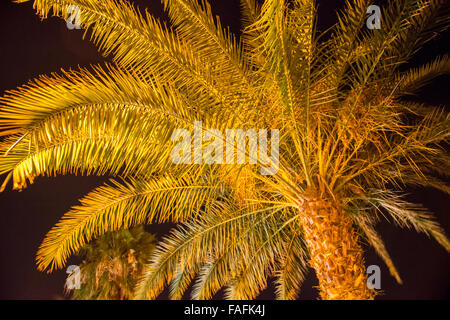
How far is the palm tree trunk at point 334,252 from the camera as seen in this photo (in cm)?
380

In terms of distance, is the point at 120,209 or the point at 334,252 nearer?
the point at 334,252

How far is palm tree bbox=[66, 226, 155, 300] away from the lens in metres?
9.54

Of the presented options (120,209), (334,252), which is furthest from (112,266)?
(334,252)

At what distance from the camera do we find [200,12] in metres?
4.53

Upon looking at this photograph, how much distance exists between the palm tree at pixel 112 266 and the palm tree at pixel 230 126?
4965 millimetres

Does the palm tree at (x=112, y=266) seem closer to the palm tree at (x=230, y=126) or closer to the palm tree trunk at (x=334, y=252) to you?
the palm tree at (x=230, y=126)

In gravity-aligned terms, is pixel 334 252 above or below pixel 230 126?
below

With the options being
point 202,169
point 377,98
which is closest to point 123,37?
point 202,169

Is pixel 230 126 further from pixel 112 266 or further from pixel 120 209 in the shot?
pixel 112 266

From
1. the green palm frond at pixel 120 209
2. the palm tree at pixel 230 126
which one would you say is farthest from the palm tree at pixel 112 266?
the green palm frond at pixel 120 209

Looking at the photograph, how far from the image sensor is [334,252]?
12.7 feet

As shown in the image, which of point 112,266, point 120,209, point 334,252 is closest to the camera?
point 334,252

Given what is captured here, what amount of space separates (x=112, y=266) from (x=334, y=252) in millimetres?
7918
